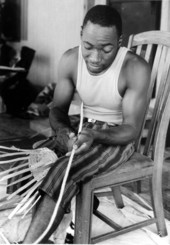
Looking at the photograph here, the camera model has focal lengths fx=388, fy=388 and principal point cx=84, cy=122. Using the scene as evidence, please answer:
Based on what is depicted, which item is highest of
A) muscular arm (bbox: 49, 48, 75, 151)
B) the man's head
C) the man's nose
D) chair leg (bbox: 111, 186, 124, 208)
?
the man's head

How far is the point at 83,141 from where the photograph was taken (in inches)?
59.4

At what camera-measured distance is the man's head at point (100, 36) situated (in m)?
1.64

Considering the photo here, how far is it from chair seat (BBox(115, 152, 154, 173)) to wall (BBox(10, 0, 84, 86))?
138 inches

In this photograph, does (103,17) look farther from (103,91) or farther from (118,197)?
(118,197)

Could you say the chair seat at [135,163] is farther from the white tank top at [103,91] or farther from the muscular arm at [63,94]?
the muscular arm at [63,94]

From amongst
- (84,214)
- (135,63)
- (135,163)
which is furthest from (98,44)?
(84,214)

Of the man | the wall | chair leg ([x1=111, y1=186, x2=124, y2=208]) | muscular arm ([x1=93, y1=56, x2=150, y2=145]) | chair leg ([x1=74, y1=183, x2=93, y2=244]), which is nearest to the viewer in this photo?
the man

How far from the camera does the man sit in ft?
4.92

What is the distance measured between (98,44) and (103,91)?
236 mm

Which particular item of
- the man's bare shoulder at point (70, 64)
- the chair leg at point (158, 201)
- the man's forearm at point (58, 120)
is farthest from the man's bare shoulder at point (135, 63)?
the chair leg at point (158, 201)

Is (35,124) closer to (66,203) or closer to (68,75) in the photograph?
(68,75)

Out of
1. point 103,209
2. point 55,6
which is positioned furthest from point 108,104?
point 55,6

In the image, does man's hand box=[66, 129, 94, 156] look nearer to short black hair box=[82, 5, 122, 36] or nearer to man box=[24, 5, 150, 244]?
man box=[24, 5, 150, 244]

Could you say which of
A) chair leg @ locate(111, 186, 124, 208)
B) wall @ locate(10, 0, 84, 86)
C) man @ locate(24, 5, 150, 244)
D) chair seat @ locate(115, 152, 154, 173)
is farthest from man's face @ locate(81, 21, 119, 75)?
wall @ locate(10, 0, 84, 86)
